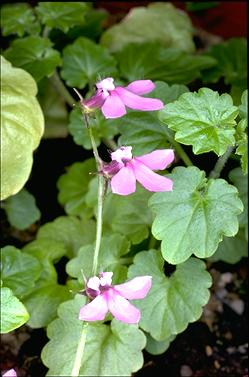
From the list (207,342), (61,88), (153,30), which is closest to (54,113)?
(61,88)

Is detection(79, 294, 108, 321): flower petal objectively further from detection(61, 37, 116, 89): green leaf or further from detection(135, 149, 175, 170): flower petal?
detection(61, 37, 116, 89): green leaf

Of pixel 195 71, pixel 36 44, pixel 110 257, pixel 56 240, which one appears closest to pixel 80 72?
pixel 36 44

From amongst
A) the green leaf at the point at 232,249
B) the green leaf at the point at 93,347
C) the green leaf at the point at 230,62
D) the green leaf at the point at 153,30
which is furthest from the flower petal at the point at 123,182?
the green leaf at the point at 153,30

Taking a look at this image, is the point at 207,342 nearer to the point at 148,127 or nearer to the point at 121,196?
the point at 121,196

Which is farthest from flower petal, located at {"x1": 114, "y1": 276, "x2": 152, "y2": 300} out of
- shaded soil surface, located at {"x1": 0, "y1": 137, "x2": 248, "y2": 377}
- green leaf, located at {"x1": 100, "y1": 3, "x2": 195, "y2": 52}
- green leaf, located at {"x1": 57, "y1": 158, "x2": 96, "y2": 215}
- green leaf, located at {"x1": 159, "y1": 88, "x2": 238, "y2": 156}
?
green leaf, located at {"x1": 100, "y1": 3, "x2": 195, "y2": 52}

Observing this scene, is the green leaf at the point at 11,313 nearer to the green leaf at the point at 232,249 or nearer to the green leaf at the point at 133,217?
the green leaf at the point at 133,217

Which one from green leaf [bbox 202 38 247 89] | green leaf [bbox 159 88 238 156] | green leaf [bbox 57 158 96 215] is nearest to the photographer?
green leaf [bbox 159 88 238 156]
